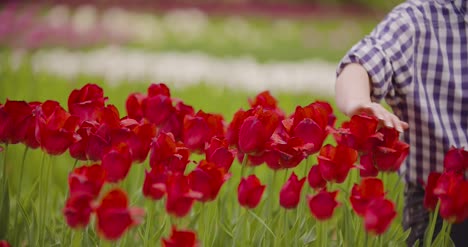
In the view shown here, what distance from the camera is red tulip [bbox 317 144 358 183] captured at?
117cm

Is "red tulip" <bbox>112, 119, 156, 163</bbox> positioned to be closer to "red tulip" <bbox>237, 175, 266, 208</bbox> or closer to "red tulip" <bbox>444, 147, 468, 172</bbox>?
"red tulip" <bbox>237, 175, 266, 208</bbox>

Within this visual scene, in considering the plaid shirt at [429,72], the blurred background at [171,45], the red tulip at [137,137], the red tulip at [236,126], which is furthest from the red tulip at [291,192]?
the blurred background at [171,45]

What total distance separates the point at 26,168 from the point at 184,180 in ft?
4.54

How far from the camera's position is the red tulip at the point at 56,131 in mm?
1161

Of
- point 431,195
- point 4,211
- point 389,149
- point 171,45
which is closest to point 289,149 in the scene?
point 389,149

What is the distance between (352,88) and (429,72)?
263 mm

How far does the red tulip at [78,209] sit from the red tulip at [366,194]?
1.23ft

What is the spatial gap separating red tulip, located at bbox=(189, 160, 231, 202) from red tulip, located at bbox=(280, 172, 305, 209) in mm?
129

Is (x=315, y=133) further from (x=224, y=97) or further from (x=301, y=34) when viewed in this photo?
(x=301, y=34)

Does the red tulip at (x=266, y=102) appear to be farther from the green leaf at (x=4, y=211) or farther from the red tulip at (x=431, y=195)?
the green leaf at (x=4, y=211)

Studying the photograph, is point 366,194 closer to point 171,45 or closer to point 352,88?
point 352,88

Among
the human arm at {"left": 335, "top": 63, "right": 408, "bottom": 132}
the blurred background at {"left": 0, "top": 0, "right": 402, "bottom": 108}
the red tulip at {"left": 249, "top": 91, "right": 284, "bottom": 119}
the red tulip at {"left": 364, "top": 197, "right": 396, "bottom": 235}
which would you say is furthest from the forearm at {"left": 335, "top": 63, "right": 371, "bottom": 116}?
the blurred background at {"left": 0, "top": 0, "right": 402, "bottom": 108}

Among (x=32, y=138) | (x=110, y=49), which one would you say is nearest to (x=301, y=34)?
(x=110, y=49)

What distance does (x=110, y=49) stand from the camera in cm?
455
